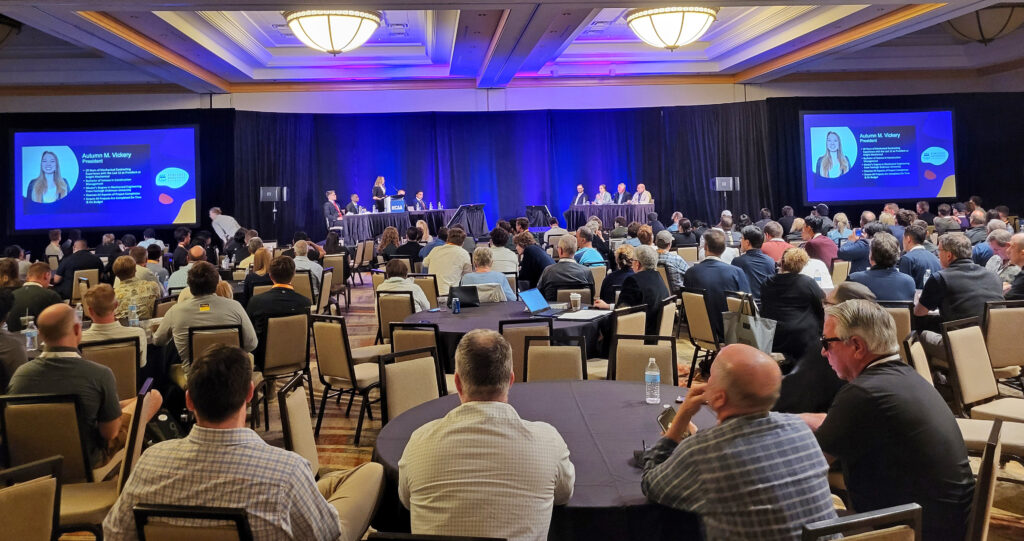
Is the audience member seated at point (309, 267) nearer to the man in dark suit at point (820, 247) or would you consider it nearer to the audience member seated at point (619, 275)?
the audience member seated at point (619, 275)

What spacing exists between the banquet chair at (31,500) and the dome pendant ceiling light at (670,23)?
9268mm

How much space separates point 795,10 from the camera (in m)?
12.0

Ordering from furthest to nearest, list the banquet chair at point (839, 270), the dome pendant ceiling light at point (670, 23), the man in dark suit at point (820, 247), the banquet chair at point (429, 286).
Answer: the dome pendant ceiling light at point (670, 23) → the man in dark suit at point (820, 247) → the banquet chair at point (839, 270) → the banquet chair at point (429, 286)

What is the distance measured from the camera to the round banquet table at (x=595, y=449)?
89.7 inches

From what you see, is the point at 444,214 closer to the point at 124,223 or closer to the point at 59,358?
the point at 124,223

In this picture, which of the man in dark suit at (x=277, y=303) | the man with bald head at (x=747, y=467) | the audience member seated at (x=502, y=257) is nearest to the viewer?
the man with bald head at (x=747, y=467)

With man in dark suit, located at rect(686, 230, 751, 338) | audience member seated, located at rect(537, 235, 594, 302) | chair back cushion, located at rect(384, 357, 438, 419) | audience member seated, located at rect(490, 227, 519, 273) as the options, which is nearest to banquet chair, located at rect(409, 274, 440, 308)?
audience member seated, located at rect(490, 227, 519, 273)

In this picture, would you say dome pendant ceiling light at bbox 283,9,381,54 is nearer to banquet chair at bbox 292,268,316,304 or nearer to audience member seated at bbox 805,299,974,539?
banquet chair at bbox 292,268,316,304

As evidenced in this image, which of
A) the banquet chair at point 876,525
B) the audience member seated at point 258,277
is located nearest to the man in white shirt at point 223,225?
the audience member seated at point 258,277

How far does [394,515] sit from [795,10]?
38.0ft

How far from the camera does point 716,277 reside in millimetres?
6277

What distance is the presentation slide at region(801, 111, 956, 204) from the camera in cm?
1653

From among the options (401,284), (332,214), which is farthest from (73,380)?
(332,214)

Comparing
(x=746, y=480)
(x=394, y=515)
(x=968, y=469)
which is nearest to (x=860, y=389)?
(x=968, y=469)
